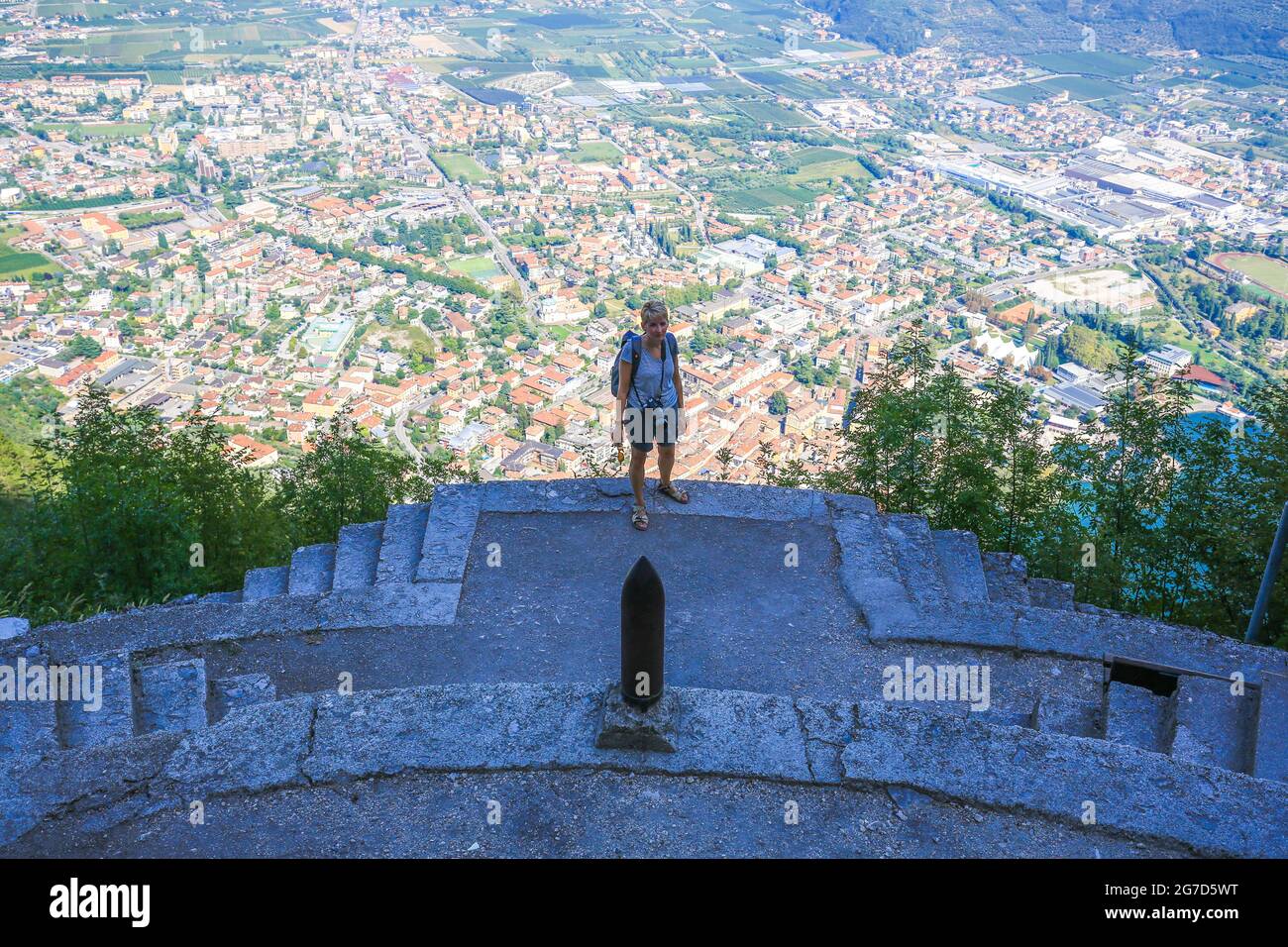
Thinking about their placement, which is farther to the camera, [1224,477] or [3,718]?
[1224,477]

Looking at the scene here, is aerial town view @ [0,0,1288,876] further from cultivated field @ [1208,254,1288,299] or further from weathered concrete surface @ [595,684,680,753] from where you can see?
cultivated field @ [1208,254,1288,299]

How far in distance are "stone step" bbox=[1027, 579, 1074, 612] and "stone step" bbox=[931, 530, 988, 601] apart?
36cm

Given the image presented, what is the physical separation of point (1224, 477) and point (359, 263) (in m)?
35.1

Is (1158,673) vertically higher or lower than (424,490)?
higher

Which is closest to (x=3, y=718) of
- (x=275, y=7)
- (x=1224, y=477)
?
(x=1224, y=477)

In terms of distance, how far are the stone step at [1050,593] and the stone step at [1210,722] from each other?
1.68 metres

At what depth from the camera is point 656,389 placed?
18.9 ft

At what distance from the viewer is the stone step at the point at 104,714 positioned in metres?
4.30

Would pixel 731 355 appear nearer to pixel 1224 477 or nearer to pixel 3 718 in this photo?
pixel 1224 477

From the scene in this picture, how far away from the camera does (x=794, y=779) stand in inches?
141

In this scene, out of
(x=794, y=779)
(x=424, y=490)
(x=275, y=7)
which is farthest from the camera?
(x=275, y=7)

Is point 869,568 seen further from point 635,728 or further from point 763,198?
point 763,198

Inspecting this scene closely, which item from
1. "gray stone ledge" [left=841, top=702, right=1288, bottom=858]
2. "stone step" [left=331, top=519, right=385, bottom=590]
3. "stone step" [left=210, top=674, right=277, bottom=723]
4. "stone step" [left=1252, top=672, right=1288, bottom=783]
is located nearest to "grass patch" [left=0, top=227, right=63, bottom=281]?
"stone step" [left=331, top=519, right=385, bottom=590]
